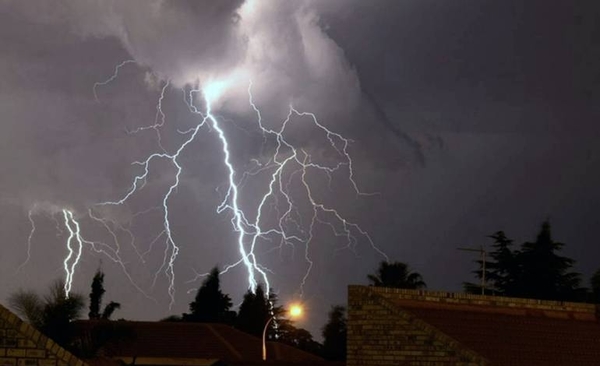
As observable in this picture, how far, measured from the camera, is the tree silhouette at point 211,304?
60000 mm

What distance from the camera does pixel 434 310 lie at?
17.4 metres

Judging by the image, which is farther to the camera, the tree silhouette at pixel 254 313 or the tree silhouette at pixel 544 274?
the tree silhouette at pixel 254 313

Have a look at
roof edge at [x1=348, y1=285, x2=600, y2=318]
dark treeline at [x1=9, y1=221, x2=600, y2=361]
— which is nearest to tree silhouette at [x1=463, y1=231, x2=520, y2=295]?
dark treeline at [x1=9, y1=221, x2=600, y2=361]

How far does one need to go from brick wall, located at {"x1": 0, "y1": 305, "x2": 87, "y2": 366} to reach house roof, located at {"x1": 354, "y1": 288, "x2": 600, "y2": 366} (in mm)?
7712

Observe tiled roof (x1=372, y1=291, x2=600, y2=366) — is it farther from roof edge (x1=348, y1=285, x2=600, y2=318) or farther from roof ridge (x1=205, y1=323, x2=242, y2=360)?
roof ridge (x1=205, y1=323, x2=242, y2=360)

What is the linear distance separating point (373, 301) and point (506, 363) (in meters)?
2.35

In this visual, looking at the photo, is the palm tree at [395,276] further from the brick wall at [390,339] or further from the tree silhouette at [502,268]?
the brick wall at [390,339]

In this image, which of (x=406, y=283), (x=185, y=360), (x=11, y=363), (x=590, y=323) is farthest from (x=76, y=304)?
(x=406, y=283)

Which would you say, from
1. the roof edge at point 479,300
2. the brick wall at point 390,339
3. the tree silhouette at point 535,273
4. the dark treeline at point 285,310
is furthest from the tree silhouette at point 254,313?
the brick wall at point 390,339

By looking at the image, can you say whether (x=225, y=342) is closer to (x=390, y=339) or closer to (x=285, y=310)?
(x=285, y=310)

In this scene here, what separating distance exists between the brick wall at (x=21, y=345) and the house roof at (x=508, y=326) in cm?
771

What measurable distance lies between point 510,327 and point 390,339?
8.42ft

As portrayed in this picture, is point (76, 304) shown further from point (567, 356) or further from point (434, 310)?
point (567, 356)

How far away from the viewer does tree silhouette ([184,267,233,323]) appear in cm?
6000
